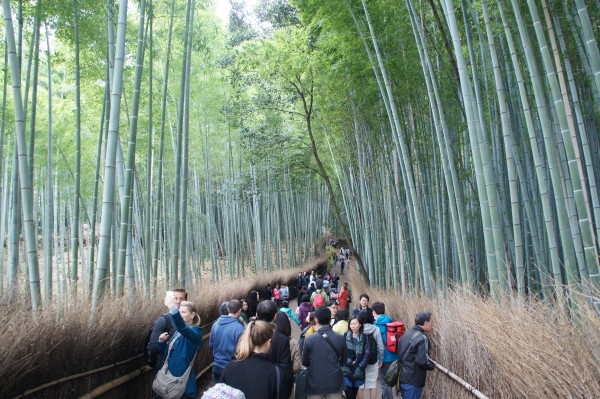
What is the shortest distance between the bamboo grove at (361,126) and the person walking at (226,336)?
82 cm

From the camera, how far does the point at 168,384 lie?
9.14ft

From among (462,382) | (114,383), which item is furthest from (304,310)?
(114,383)

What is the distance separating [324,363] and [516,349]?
1.11 meters

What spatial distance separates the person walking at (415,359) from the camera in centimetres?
347

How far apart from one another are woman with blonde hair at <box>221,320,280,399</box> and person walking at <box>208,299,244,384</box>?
36.2 inches

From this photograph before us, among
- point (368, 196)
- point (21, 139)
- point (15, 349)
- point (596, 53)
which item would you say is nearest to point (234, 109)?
point (368, 196)

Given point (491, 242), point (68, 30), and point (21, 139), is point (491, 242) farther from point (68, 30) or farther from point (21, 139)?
point (68, 30)

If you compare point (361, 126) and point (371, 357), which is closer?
point (371, 357)

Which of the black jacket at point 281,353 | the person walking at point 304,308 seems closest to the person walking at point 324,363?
the black jacket at point 281,353

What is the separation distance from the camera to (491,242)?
3941mm

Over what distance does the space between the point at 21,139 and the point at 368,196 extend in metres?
7.24

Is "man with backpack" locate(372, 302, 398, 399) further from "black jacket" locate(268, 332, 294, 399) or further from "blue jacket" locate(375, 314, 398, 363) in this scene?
"black jacket" locate(268, 332, 294, 399)

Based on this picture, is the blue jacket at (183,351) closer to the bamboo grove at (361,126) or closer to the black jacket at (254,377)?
the black jacket at (254,377)

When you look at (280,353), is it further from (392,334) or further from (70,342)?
(392,334)
